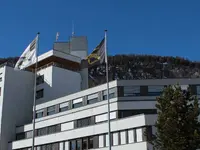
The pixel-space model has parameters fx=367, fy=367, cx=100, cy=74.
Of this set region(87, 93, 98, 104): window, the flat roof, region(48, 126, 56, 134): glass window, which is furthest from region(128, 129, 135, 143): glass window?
the flat roof

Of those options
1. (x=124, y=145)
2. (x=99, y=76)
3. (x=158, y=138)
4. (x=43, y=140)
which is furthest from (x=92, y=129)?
(x=99, y=76)

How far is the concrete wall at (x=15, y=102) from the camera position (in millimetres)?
53656

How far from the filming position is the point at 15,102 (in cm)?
5606

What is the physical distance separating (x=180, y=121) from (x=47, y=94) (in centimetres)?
3079

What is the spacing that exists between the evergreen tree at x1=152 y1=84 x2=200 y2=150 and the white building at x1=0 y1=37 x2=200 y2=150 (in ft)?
7.87

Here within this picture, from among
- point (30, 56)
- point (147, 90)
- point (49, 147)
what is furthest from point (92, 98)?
point (30, 56)

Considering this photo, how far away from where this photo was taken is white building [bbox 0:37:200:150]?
40.2 meters

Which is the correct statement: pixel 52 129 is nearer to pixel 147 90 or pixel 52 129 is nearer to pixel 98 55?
pixel 147 90

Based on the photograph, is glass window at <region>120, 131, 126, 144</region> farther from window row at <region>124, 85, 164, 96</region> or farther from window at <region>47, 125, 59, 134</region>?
window at <region>47, 125, 59, 134</region>

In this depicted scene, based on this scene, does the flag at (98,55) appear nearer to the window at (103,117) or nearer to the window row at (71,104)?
the window at (103,117)

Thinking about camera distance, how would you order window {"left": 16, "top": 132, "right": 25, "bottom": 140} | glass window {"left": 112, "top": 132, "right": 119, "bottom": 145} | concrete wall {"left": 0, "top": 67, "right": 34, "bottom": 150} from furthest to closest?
concrete wall {"left": 0, "top": 67, "right": 34, "bottom": 150}, window {"left": 16, "top": 132, "right": 25, "bottom": 140}, glass window {"left": 112, "top": 132, "right": 119, "bottom": 145}

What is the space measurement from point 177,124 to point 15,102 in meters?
33.5

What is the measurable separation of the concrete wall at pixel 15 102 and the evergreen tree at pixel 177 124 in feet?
98.0

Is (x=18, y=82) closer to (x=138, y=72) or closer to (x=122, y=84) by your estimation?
(x=122, y=84)
